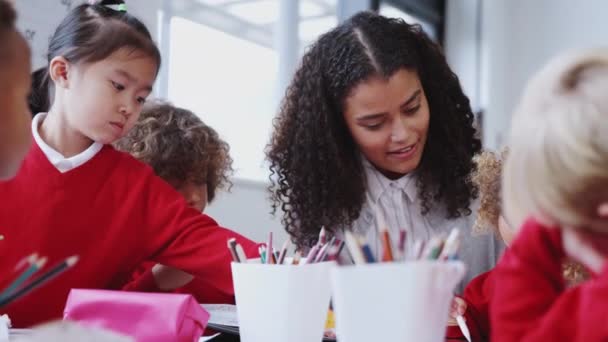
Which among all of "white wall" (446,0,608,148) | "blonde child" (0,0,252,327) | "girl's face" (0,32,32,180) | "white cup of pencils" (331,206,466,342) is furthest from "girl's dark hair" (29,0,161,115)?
"white wall" (446,0,608,148)

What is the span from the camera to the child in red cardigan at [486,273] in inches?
34.5

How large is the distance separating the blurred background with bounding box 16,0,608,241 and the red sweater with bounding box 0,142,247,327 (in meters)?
0.59

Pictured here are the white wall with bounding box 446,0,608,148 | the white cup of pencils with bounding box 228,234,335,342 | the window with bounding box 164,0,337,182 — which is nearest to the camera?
the white cup of pencils with bounding box 228,234,335,342

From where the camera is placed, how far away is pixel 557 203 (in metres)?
0.48

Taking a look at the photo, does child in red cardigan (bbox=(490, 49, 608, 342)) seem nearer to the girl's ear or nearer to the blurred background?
the girl's ear

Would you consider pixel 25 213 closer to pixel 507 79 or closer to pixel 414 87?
pixel 414 87

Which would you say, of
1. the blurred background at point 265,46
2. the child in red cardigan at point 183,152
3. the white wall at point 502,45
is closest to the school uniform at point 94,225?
the child in red cardigan at point 183,152

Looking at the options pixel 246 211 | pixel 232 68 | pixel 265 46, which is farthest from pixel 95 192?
pixel 265 46

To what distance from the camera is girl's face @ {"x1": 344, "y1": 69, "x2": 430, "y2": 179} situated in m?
1.14

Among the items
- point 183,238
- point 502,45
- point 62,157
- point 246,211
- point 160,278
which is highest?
point 502,45

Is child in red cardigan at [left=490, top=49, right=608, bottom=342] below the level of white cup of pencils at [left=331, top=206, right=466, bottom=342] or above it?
above

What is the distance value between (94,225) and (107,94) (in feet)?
0.64

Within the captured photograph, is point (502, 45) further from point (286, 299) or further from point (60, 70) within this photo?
point (286, 299)

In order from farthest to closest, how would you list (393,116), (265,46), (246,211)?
1. (265,46)
2. (246,211)
3. (393,116)
